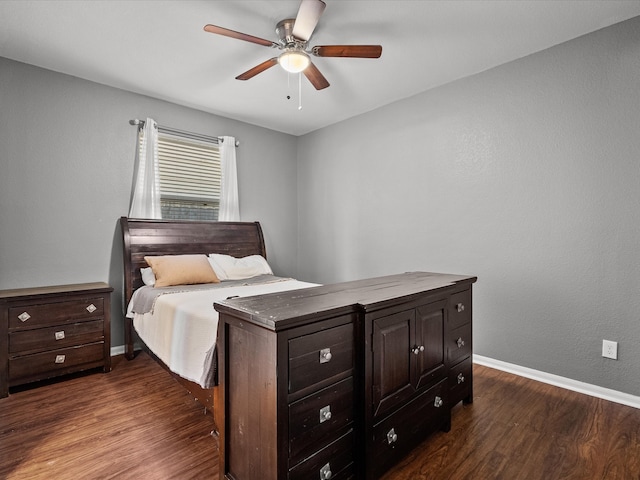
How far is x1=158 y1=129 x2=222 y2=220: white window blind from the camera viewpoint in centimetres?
355

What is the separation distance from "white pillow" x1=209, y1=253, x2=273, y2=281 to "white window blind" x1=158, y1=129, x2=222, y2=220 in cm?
61

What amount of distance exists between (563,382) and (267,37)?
3.41 metres

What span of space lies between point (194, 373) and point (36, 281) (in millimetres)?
2011

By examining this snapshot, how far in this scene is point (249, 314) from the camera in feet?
4.22

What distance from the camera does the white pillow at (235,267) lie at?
345 cm

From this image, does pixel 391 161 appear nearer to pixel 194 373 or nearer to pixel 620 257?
pixel 620 257

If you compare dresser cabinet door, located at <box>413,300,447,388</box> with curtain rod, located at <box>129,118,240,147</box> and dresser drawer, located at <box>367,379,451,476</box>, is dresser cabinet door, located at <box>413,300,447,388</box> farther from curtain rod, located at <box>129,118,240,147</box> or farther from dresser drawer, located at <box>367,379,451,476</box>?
curtain rod, located at <box>129,118,240,147</box>

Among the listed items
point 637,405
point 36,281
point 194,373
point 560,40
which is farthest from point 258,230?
point 637,405

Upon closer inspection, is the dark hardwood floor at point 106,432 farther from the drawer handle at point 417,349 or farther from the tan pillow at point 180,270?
the drawer handle at point 417,349

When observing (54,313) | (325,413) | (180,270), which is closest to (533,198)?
(325,413)

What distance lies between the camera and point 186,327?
2.08 metres

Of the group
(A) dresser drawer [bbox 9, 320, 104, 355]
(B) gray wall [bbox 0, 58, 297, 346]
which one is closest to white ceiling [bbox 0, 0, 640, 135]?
(B) gray wall [bbox 0, 58, 297, 346]

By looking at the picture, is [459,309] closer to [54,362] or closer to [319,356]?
[319,356]

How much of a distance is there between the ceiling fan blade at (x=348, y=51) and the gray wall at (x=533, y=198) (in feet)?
4.48
